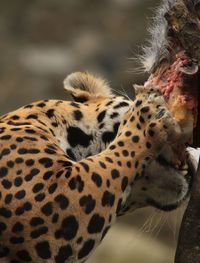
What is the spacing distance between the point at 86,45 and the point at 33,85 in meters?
0.88

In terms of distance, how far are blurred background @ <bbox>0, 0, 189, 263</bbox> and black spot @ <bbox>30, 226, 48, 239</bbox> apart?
656 cm

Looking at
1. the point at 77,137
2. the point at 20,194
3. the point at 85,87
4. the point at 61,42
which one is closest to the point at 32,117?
the point at 77,137

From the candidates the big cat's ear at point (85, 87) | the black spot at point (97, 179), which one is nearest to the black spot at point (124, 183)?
the black spot at point (97, 179)

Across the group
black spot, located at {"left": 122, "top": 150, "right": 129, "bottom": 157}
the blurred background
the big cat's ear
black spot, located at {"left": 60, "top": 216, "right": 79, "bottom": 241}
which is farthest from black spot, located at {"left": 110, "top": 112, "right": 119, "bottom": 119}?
the blurred background

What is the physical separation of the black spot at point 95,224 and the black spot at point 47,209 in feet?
0.60

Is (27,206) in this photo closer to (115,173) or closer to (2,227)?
(2,227)

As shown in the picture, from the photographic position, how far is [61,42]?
10883mm

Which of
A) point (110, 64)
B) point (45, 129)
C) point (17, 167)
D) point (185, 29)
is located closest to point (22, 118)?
point (45, 129)

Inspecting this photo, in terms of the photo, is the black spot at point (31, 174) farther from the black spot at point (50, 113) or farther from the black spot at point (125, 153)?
the black spot at point (50, 113)

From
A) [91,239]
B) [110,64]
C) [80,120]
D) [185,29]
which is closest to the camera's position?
[185,29]

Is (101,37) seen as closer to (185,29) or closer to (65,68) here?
(65,68)

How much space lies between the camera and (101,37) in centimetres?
1083

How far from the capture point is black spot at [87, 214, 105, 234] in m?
3.61

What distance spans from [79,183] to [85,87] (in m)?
1.02
